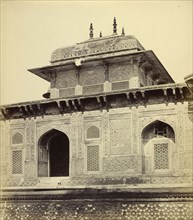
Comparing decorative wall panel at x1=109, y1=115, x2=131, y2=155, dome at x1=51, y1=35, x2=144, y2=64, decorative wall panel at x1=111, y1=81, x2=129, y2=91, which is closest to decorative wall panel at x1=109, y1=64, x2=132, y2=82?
decorative wall panel at x1=111, y1=81, x2=129, y2=91

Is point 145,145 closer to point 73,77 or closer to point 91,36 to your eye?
point 73,77

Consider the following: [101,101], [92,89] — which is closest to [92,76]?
[92,89]

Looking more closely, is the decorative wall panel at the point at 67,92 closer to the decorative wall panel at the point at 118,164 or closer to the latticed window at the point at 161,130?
the decorative wall panel at the point at 118,164

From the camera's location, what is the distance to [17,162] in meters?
13.7

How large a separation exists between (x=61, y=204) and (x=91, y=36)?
6.05m

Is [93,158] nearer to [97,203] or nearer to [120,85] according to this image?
[97,203]

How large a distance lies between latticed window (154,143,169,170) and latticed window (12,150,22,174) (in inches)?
175

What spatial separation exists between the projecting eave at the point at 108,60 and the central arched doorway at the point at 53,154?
218 centimetres

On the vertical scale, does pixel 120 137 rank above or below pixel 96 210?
above

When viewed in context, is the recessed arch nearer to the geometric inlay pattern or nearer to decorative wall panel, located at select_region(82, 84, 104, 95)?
the geometric inlay pattern

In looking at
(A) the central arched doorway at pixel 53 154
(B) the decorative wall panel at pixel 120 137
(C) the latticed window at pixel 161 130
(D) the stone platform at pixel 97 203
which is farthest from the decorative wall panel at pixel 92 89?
(D) the stone platform at pixel 97 203

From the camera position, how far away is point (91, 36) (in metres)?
14.9

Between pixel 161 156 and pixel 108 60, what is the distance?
3537 millimetres

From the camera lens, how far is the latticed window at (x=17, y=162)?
13.7m
